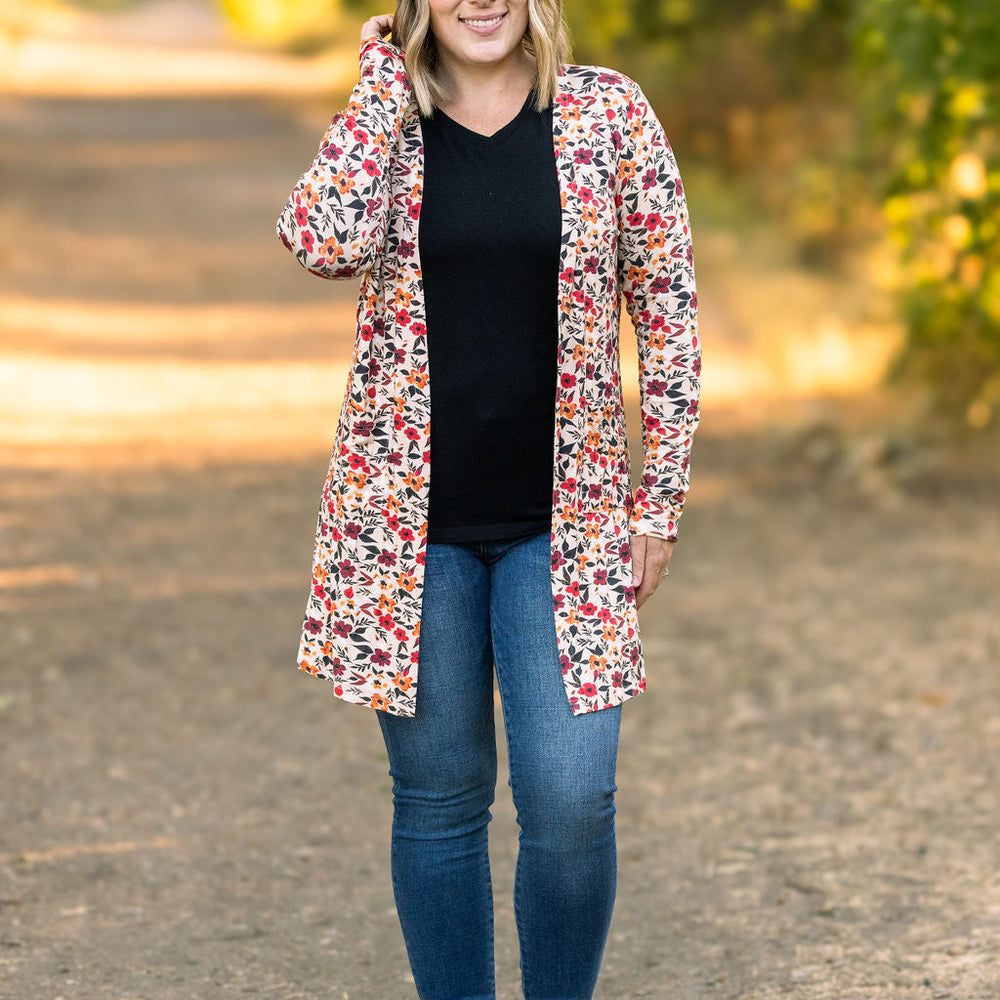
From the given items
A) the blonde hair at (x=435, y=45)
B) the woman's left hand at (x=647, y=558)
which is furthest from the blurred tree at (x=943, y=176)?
the woman's left hand at (x=647, y=558)

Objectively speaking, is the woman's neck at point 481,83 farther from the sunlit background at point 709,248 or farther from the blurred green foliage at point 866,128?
the sunlit background at point 709,248

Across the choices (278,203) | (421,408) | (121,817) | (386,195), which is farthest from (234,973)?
(278,203)

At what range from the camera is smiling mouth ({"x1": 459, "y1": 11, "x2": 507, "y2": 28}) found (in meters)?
2.79

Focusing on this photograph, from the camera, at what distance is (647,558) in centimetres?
294

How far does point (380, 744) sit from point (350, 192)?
2870mm

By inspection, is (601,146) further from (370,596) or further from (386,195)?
(370,596)

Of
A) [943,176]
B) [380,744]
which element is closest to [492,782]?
[380,744]

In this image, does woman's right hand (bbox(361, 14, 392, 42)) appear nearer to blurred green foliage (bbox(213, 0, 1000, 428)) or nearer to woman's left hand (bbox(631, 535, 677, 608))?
blurred green foliage (bbox(213, 0, 1000, 428))

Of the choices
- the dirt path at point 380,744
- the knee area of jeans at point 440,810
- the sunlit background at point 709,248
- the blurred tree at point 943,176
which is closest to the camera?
the knee area of jeans at point 440,810

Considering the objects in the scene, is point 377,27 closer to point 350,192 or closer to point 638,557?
point 350,192

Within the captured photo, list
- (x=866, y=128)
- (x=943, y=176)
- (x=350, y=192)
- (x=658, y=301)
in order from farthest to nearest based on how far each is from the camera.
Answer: (x=866, y=128) < (x=943, y=176) < (x=658, y=301) < (x=350, y=192)

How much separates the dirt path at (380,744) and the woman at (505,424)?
42.2 inches

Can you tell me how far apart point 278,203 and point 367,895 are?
1438 centimetres

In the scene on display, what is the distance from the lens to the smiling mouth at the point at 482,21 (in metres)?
2.79
